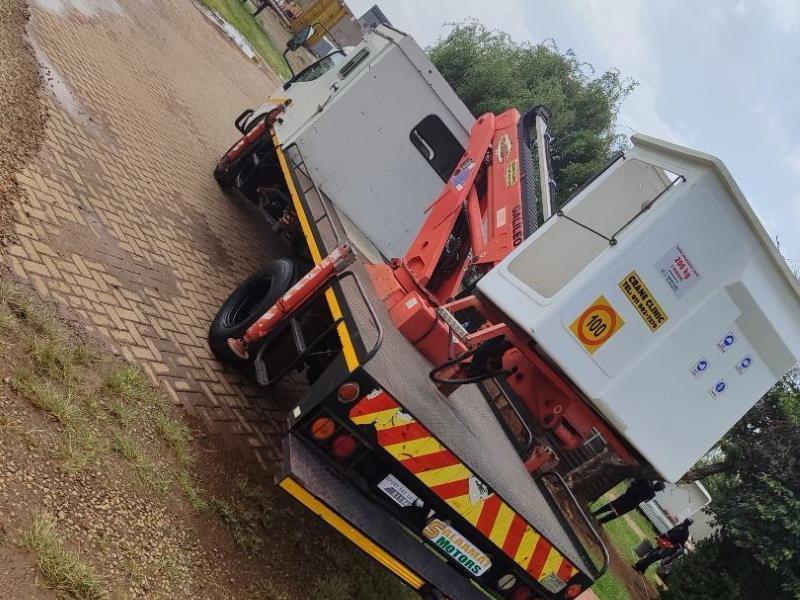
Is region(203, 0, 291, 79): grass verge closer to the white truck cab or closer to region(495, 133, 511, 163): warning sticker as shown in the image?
the white truck cab

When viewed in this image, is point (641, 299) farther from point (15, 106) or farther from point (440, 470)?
point (15, 106)

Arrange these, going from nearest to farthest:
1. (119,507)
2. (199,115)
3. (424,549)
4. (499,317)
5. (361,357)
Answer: (119,507)
(361,357)
(424,549)
(499,317)
(199,115)

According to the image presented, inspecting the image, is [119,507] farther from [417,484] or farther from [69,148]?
[69,148]

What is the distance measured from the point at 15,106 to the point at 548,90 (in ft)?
50.3

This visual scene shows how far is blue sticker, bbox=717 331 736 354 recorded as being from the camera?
150 inches

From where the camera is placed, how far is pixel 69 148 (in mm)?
5426

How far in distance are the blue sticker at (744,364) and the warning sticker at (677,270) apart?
0.68 metres

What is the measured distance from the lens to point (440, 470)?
331 cm

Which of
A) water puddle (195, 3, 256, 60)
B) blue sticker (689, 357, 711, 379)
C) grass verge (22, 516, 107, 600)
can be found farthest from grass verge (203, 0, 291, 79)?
grass verge (22, 516, 107, 600)

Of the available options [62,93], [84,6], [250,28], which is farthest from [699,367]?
[250,28]

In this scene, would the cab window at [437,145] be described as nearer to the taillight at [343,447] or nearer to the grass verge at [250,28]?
the taillight at [343,447]

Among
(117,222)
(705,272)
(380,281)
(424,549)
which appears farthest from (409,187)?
(424,549)

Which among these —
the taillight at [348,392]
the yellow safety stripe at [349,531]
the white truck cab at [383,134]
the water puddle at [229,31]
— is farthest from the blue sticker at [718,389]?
the water puddle at [229,31]

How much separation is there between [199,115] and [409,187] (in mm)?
4865
